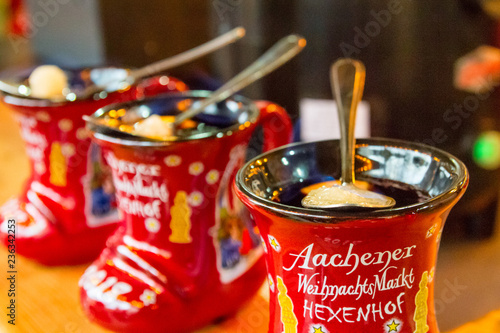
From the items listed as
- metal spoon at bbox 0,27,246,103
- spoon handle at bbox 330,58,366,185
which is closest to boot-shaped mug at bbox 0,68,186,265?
metal spoon at bbox 0,27,246,103

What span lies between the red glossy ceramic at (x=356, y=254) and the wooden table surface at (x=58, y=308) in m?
0.20

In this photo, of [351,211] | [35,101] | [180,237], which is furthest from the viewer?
[35,101]

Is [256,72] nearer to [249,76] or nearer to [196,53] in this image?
[249,76]

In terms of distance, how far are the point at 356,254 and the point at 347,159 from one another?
0.37ft

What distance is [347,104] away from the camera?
1.58ft

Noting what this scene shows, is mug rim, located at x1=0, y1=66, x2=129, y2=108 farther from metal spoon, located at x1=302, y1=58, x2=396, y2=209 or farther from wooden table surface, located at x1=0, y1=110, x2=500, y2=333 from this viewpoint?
metal spoon, located at x1=302, y1=58, x2=396, y2=209

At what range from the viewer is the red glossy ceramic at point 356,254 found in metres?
0.37

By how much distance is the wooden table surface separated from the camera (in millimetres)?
642

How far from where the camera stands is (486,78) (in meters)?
0.59

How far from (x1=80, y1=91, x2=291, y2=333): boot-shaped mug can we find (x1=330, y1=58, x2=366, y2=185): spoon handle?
0.44ft

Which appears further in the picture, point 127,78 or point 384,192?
point 127,78

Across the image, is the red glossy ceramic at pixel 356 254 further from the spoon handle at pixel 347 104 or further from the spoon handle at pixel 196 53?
the spoon handle at pixel 196 53

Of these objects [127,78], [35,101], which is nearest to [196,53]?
[127,78]

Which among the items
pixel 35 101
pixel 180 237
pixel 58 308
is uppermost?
pixel 35 101
